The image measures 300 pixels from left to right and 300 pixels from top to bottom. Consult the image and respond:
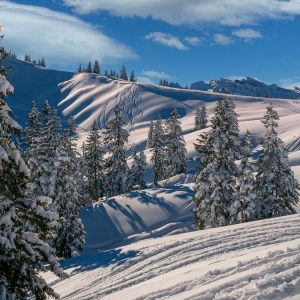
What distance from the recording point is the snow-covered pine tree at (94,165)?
61469mm

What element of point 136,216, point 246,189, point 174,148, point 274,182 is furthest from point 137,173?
point 274,182

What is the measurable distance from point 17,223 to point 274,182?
Result: 27.3 meters

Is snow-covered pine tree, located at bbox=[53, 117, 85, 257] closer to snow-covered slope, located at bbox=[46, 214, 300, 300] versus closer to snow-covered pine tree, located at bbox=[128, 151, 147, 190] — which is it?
snow-covered slope, located at bbox=[46, 214, 300, 300]

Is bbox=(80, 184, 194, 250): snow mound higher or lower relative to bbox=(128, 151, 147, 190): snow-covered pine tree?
lower

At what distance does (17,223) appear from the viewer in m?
11.1

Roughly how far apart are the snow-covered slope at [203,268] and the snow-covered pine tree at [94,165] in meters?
39.3

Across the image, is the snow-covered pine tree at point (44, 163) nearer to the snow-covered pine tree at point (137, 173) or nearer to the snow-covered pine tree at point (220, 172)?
the snow-covered pine tree at point (220, 172)

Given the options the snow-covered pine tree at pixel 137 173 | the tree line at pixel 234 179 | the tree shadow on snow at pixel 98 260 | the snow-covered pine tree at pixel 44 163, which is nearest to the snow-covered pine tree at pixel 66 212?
the snow-covered pine tree at pixel 44 163

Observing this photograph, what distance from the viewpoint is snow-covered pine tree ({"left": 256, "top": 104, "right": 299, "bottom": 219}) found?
34.7m

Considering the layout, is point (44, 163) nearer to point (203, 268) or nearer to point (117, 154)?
point (203, 268)

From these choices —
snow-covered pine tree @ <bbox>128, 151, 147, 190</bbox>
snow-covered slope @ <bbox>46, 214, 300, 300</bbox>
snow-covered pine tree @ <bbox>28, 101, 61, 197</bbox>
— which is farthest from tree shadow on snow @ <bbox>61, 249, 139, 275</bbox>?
snow-covered pine tree @ <bbox>128, 151, 147, 190</bbox>

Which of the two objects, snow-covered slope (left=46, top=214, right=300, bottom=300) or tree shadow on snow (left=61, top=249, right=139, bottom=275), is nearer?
snow-covered slope (left=46, top=214, right=300, bottom=300)

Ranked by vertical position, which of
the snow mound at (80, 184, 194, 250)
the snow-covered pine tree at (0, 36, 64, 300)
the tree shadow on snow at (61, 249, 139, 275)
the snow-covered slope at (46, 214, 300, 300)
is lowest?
the snow mound at (80, 184, 194, 250)

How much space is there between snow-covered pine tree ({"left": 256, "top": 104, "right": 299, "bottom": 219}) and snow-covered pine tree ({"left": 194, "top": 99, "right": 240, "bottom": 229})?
10.0ft
